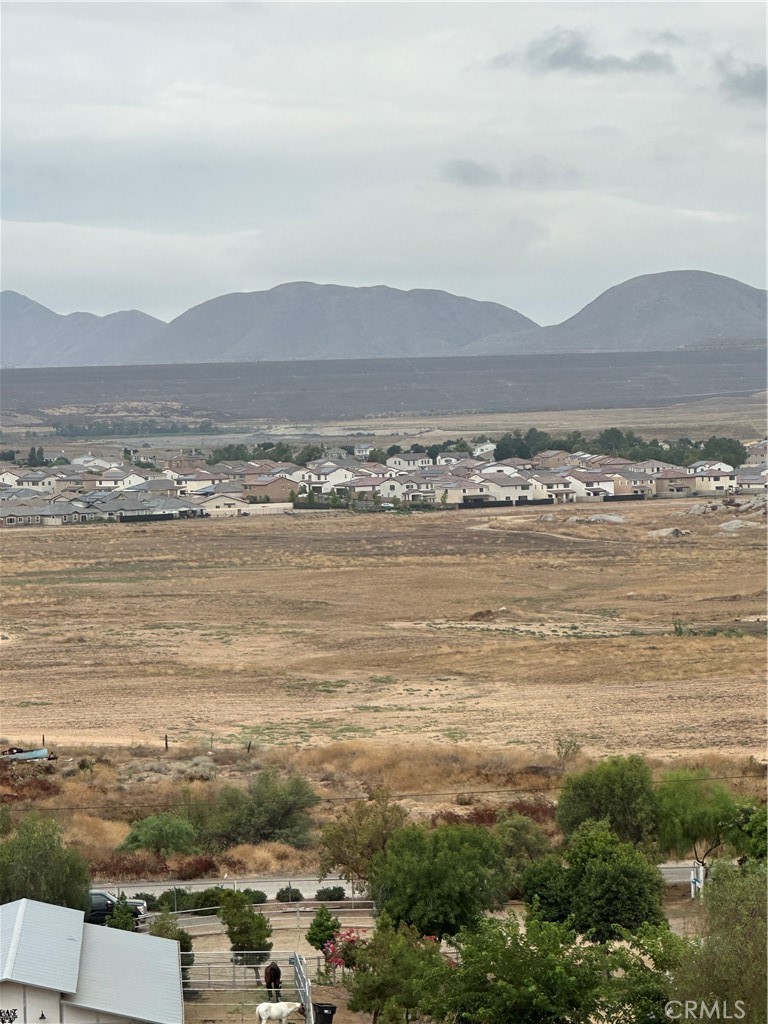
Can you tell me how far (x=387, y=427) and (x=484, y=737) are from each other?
147102mm

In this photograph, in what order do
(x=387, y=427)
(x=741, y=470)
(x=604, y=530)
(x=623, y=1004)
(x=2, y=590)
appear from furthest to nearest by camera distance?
(x=387, y=427), (x=741, y=470), (x=604, y=530), (x=2, y=590), (x=623, y=1004)

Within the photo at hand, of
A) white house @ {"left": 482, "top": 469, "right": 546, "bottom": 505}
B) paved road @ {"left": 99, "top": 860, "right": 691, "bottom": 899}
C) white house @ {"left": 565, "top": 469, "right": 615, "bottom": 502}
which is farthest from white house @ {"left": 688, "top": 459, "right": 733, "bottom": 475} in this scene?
paved road @ {"left": 99, "top": 860, "right": 691, "bottom": 899}

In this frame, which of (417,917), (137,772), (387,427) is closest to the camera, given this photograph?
(417,917)

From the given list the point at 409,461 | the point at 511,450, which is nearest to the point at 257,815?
the point at 409,461

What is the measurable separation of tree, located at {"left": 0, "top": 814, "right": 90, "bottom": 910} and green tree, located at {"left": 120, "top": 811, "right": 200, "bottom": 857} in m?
4.23

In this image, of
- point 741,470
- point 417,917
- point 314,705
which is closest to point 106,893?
point 417,917

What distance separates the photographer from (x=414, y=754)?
27781 mm

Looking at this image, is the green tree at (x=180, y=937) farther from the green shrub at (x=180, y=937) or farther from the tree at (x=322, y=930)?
the tree at (x=322, y=930)

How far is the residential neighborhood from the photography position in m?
80.9

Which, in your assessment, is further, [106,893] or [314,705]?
[314,705]

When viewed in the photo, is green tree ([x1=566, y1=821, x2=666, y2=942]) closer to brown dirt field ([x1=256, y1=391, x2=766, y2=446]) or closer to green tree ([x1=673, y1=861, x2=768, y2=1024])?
green tree ([x1=673, y1=861, x2=768, y2=1024])

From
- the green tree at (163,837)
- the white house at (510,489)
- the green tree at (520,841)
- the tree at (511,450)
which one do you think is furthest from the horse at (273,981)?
the tree at (511,450)

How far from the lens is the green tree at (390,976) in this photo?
14.0m

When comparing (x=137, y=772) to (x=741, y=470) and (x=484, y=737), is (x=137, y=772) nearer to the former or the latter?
(x=484, y=737)
